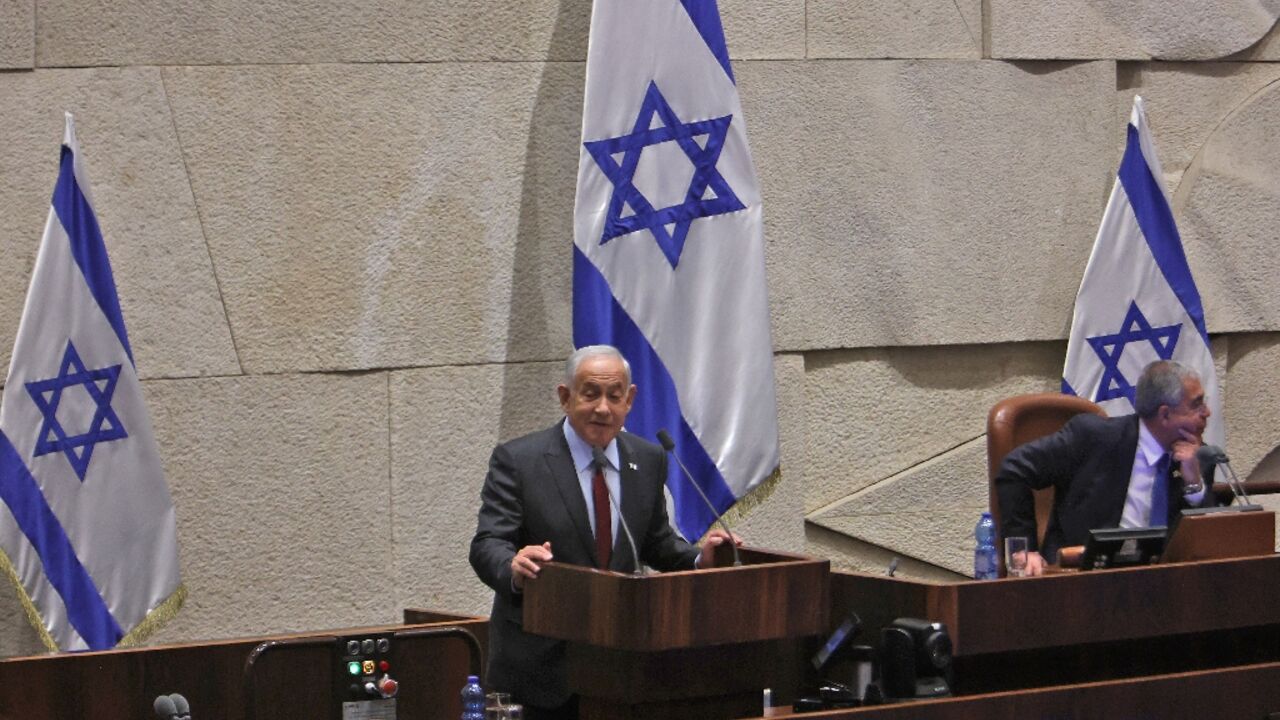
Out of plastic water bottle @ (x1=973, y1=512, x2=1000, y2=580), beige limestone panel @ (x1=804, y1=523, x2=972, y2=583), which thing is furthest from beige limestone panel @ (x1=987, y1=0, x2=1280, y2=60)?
plastic water bottle @ (x1=973, y1=512, x2=1000, y2=580)

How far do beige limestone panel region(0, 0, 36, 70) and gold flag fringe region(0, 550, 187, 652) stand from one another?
158cm

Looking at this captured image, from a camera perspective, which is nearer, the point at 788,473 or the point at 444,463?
the point at 444,463

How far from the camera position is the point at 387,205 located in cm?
612

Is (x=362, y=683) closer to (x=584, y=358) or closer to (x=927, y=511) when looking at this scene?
(x=584, y=358)

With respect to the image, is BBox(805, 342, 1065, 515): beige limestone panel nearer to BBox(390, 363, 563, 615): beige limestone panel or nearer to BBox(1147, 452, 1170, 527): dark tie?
BBox(390, 363, 563, 615): beige limestone panel

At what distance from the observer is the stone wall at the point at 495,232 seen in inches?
233

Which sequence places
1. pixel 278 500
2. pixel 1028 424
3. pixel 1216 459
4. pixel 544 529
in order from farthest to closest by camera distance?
pixel 278 500 < pixel 1028 424 < pixel 1216 459 < pixel 544 529

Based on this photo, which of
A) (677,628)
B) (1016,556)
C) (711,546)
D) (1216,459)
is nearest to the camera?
(677,628)

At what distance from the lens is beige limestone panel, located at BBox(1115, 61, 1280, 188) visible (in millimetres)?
7145

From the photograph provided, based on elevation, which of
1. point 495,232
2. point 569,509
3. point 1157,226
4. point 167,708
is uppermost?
point 1157,226

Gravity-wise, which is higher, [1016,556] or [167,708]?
[1016,556]

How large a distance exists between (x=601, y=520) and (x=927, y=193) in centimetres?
293

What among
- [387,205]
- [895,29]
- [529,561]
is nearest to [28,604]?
[387,205]

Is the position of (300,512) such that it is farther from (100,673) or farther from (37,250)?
(100,673)
